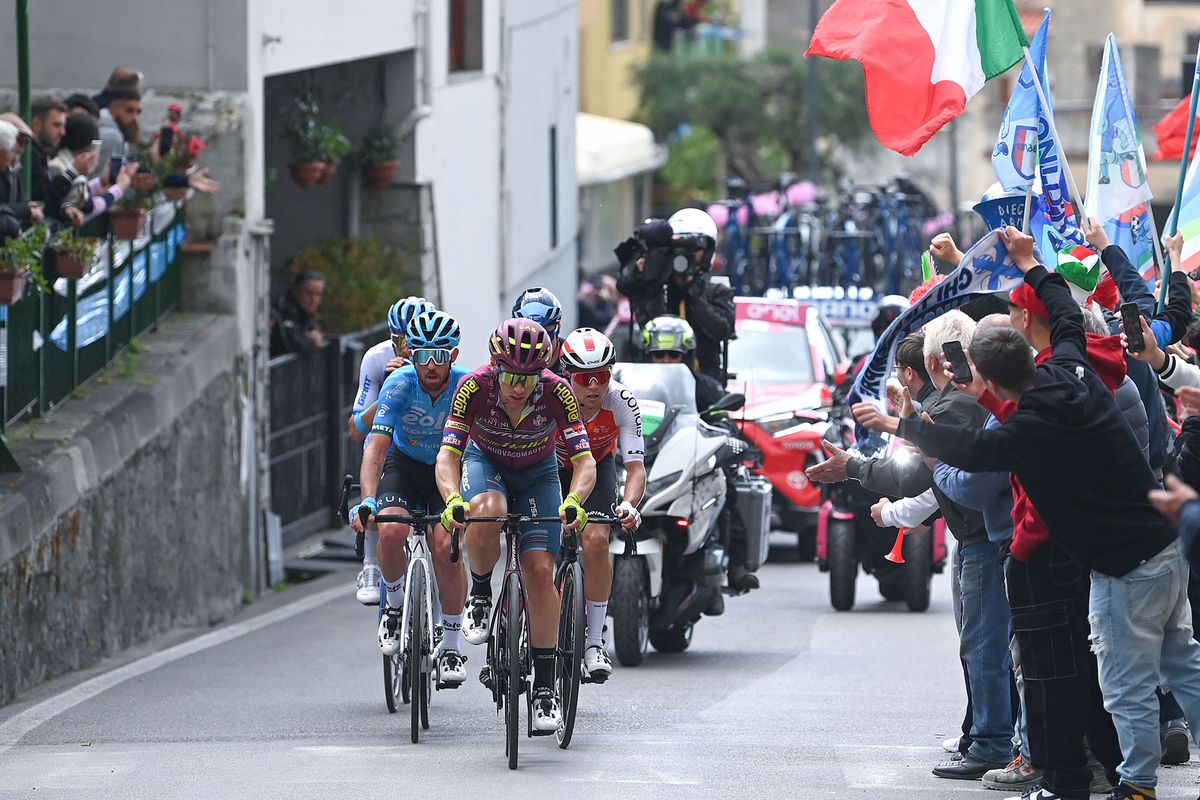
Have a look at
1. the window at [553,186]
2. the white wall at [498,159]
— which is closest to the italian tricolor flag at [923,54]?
the white wall at [498,159]

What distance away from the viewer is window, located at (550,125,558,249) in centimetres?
3086

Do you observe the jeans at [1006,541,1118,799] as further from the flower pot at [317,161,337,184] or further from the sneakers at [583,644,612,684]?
the flower pot at [317,161,337,184]

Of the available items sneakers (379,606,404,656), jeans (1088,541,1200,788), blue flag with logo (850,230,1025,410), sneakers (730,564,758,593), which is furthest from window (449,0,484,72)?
jeans (1088,541,1200,788)

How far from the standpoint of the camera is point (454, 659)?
31.8 ft

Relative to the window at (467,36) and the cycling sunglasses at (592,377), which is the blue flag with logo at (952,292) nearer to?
the cycling sunglasses at (592,377)

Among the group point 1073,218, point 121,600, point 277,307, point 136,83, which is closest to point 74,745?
point 121,600

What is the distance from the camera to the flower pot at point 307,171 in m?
20.1

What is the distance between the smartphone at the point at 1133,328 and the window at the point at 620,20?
1648 inches

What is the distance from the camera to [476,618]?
9500 millimetres

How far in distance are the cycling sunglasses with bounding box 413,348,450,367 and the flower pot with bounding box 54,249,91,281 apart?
4103 millimetres

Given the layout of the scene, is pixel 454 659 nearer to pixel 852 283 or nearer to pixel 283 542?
pixel 283 542

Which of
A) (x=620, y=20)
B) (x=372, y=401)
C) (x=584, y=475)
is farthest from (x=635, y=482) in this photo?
(x=620, y=20)

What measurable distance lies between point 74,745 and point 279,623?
5.38 metres

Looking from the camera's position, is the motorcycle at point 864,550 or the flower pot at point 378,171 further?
the flower pot at point 378,171
